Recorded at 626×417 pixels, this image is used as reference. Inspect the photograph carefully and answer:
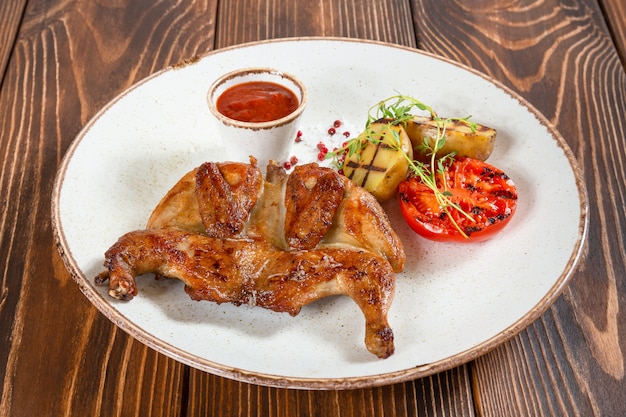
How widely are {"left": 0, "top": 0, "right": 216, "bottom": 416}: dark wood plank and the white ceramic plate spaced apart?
32 cm

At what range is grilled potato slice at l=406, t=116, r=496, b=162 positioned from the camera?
338 cm

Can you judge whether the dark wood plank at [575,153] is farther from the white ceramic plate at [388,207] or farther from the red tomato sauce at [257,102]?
the red tomato sauce at [257,102]

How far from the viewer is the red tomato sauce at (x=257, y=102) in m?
3.43

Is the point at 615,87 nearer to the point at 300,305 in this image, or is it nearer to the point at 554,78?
Result: the point at 554,78

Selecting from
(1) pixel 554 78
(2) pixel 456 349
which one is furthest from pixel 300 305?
(1) pixel 554 78

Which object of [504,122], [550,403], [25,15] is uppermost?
[25,15]

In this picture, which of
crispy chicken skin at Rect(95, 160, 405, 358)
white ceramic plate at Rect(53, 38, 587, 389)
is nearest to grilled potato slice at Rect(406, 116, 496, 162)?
white ceramic plate at Rect(53, 38, 587, 389)

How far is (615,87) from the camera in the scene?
14.2 feet

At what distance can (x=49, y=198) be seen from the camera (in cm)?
362

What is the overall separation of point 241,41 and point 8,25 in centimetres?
165

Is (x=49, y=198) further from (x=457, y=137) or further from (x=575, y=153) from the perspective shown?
(x=575, y=153)

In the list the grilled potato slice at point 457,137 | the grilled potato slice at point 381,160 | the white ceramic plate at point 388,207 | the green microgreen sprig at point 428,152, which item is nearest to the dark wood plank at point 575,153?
the white ceramic plate at point 388,207

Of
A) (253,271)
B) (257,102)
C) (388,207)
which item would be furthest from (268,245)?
(257,102)

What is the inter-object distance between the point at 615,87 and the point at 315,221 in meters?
2.61
